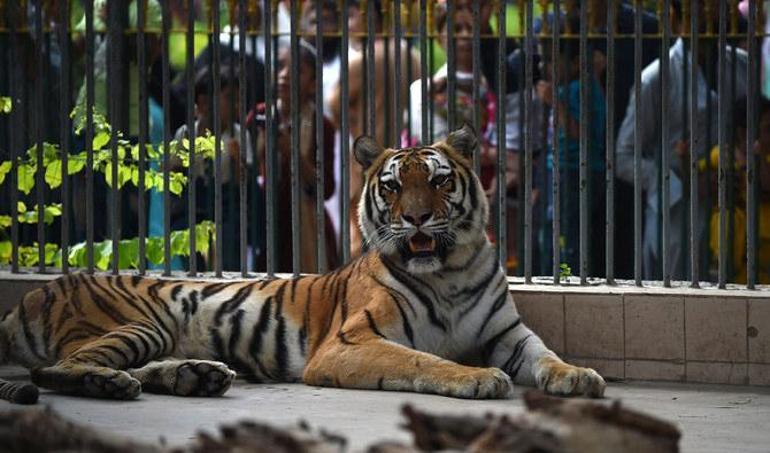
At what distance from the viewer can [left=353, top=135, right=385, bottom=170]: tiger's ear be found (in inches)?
291

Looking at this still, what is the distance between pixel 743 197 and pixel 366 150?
3242 mm

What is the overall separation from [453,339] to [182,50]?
5.33 meters

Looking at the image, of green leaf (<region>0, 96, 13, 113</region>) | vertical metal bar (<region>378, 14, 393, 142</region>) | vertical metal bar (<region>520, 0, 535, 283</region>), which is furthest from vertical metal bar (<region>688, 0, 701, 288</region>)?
green leaf (<region>0, 96, 13, 113</region>)

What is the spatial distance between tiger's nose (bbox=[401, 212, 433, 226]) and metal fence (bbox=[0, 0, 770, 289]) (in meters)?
0.62

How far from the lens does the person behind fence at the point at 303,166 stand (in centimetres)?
968

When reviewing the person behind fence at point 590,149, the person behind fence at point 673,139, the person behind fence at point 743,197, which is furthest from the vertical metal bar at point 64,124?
the person behind fence at point 743,197

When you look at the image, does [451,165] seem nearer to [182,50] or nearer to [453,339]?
[453,339]

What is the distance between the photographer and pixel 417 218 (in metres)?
7.03

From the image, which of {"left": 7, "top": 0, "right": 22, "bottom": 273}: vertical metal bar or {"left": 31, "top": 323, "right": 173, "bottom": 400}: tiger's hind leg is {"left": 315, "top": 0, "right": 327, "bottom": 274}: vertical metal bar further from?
{"left": 7, "top": 0, "right": 22, "bottom": 273}: vertical metal bar

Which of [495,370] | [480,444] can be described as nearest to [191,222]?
[495,370]

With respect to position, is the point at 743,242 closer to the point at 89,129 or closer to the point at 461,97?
the point at 461,97

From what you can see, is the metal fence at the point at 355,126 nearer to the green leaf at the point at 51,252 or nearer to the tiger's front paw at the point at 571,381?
the green leaf at the point at 51,252

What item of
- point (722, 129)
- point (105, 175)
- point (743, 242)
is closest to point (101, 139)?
point (105, 175)

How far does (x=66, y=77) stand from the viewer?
817 centimetres
